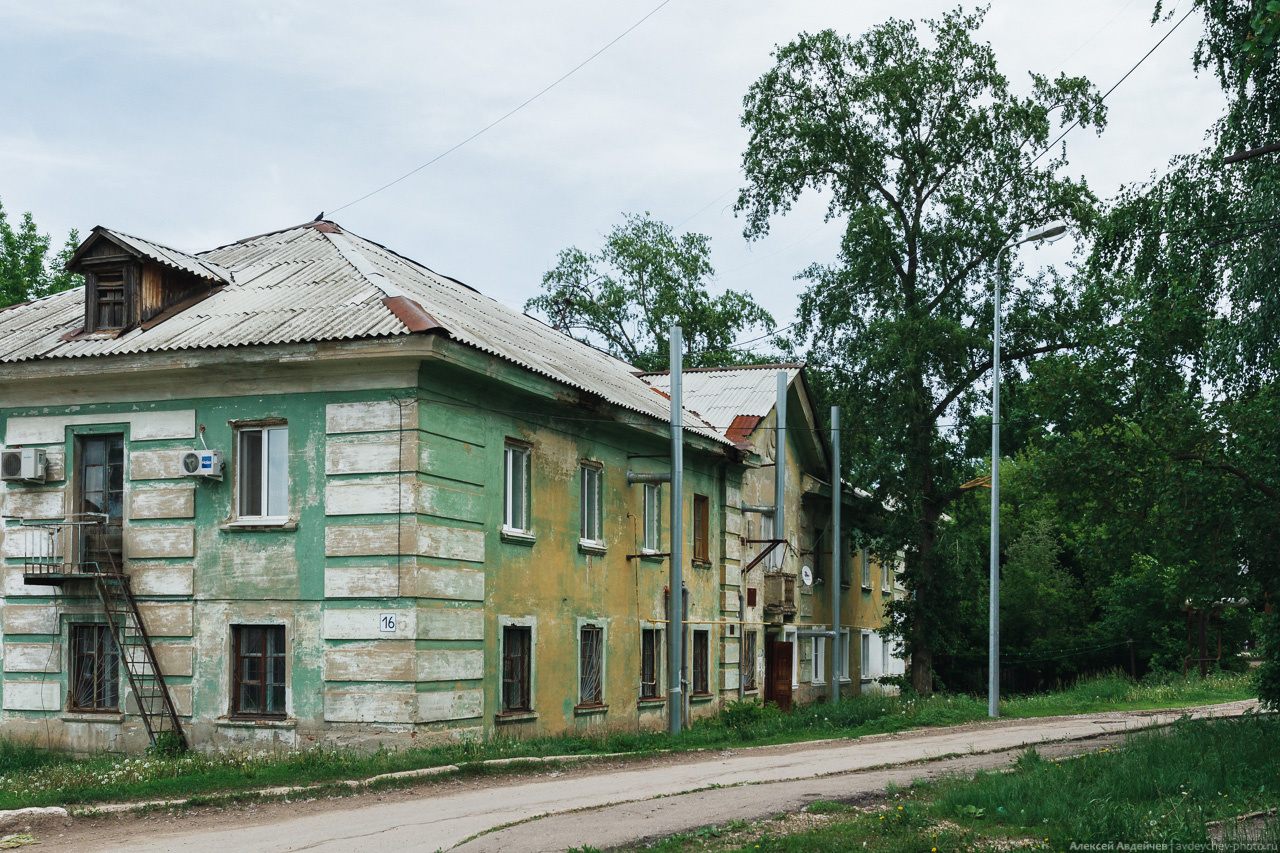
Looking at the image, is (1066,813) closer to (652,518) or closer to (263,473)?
(263,473)

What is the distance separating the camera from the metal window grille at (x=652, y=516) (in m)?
23.2

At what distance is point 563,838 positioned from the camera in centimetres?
984

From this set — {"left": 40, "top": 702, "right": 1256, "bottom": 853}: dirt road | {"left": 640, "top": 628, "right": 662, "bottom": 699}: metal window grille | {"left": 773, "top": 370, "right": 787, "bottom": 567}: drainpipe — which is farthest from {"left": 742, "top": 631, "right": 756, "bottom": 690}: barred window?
{"left": 40, "top": 702, "right": 1256, "bottom": 853}: dirt road

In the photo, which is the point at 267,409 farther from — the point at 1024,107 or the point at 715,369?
the point at 1024,107

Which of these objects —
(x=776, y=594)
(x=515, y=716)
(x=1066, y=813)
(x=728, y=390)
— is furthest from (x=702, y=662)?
(x=1066, y=813)

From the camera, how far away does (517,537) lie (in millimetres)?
18172

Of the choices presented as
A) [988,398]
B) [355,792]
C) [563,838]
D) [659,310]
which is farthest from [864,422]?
[563,838]

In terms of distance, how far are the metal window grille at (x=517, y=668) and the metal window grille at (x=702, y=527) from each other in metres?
7.54

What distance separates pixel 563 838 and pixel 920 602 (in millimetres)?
24748

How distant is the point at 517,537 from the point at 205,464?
176 inches

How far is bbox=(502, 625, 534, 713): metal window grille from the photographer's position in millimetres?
18031

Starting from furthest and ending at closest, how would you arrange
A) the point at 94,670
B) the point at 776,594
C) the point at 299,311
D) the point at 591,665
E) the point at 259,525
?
1. the point at 776,594
2. the point at 591,665
3. the point at 94,670
4. the point at 299,311
5. the point at 259,525

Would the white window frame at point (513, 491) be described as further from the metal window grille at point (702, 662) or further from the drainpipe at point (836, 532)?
the drainpipe at point (836, 532)

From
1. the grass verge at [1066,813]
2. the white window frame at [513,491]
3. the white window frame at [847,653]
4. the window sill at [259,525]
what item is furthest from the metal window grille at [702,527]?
the grass verge at [1066,813]
